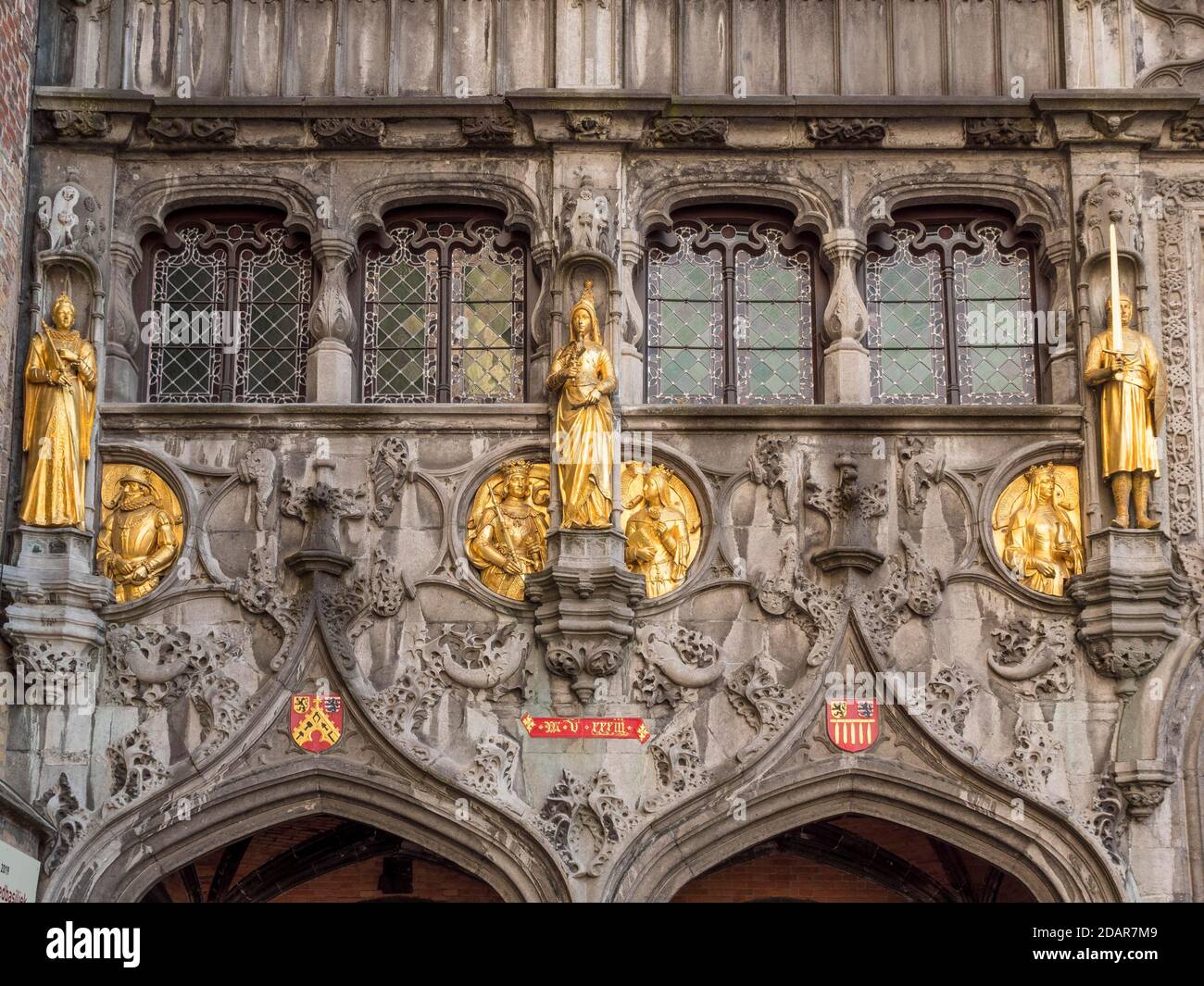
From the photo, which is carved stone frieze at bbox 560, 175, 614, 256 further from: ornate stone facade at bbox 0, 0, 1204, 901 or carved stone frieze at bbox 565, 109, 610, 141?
carved stone frieze at bbox 565, 109, 610, 141

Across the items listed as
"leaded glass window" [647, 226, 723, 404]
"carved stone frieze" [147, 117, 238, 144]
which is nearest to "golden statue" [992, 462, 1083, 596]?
"leaded glass window" [647, 226, 723, 404]

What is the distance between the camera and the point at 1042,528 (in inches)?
733

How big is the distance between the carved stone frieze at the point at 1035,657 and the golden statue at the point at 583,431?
315cm

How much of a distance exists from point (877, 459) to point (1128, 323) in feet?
7.40

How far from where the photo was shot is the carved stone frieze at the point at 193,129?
19.4 m

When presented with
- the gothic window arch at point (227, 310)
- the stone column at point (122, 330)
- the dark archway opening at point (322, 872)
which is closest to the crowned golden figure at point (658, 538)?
the gothic window arch at point (227, 310)

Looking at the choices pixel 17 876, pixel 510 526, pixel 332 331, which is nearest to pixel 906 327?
pixel 510 526

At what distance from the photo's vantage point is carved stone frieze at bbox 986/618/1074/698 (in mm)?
18156

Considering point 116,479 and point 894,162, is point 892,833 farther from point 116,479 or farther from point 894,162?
point 116,479

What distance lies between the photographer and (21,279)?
19.0 meters

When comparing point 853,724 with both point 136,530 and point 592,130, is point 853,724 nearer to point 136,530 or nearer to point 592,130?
point 592,130
